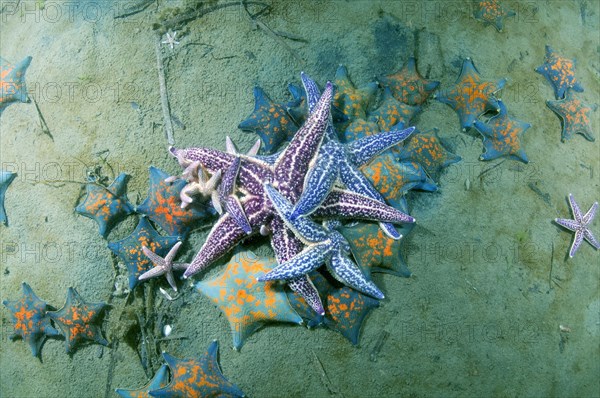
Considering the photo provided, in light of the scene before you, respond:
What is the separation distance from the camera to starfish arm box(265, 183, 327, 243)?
11.8ft

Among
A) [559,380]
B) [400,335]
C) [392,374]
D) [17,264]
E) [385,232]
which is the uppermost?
[385,232]

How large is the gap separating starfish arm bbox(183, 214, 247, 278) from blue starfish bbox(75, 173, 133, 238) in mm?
1103

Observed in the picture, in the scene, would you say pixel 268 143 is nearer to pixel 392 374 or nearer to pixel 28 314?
pixel 392 374

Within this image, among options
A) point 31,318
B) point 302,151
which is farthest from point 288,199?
point 31,318

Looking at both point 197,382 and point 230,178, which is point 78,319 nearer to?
point 197,382

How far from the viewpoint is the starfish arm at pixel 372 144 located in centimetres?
398

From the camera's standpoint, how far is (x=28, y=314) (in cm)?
450

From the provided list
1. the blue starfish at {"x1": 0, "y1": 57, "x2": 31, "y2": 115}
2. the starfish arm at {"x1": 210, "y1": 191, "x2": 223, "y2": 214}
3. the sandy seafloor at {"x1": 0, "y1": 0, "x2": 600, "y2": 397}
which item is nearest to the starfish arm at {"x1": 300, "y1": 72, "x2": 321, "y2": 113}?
the sandy seafloor at {"x1": 0, "y1": 0, "x2": 600, "y2": 397}

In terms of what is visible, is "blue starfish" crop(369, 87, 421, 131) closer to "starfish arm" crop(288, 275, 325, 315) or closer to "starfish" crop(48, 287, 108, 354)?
"starfish arm" crop(288, 275, 325, 315)

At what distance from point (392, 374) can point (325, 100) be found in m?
2.90

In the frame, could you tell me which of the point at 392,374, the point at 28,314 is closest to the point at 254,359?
the point at 392,374

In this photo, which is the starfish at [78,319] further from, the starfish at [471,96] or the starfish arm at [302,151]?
the starfish at [471,96]

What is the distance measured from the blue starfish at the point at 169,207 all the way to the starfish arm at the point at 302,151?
94 cm

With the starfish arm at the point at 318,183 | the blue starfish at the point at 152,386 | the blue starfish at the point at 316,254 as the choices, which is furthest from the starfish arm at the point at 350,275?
the blue starfish at the point at 152,386
